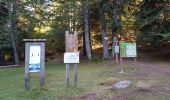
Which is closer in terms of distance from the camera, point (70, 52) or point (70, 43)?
point (70, 52)

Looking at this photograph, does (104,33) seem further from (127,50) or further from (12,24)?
(127,50)

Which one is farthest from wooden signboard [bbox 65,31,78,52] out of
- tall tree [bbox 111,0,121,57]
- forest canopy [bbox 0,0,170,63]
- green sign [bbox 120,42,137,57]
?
tall tree [bbox 111,0,121,57]

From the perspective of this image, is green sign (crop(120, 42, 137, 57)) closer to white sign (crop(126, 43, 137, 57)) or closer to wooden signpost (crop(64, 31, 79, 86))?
white sign (crop(126, 43, 137, 57))

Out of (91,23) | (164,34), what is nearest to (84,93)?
(164,34)

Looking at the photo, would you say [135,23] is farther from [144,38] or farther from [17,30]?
[17,30]

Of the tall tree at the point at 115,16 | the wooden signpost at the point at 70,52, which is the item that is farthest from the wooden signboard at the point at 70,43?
the tall tree at the point at 115,16

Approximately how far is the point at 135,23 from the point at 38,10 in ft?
22.8

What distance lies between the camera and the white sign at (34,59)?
10453mm

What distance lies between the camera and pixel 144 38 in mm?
22938

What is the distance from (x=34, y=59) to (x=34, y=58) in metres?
Result: 0.03

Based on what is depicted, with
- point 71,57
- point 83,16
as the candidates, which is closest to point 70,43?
point 71,57

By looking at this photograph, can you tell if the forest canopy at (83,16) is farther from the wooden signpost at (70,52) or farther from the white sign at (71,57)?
the white sign at (71,57)

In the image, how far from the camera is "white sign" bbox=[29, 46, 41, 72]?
34.3ft

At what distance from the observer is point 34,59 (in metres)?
10.5
